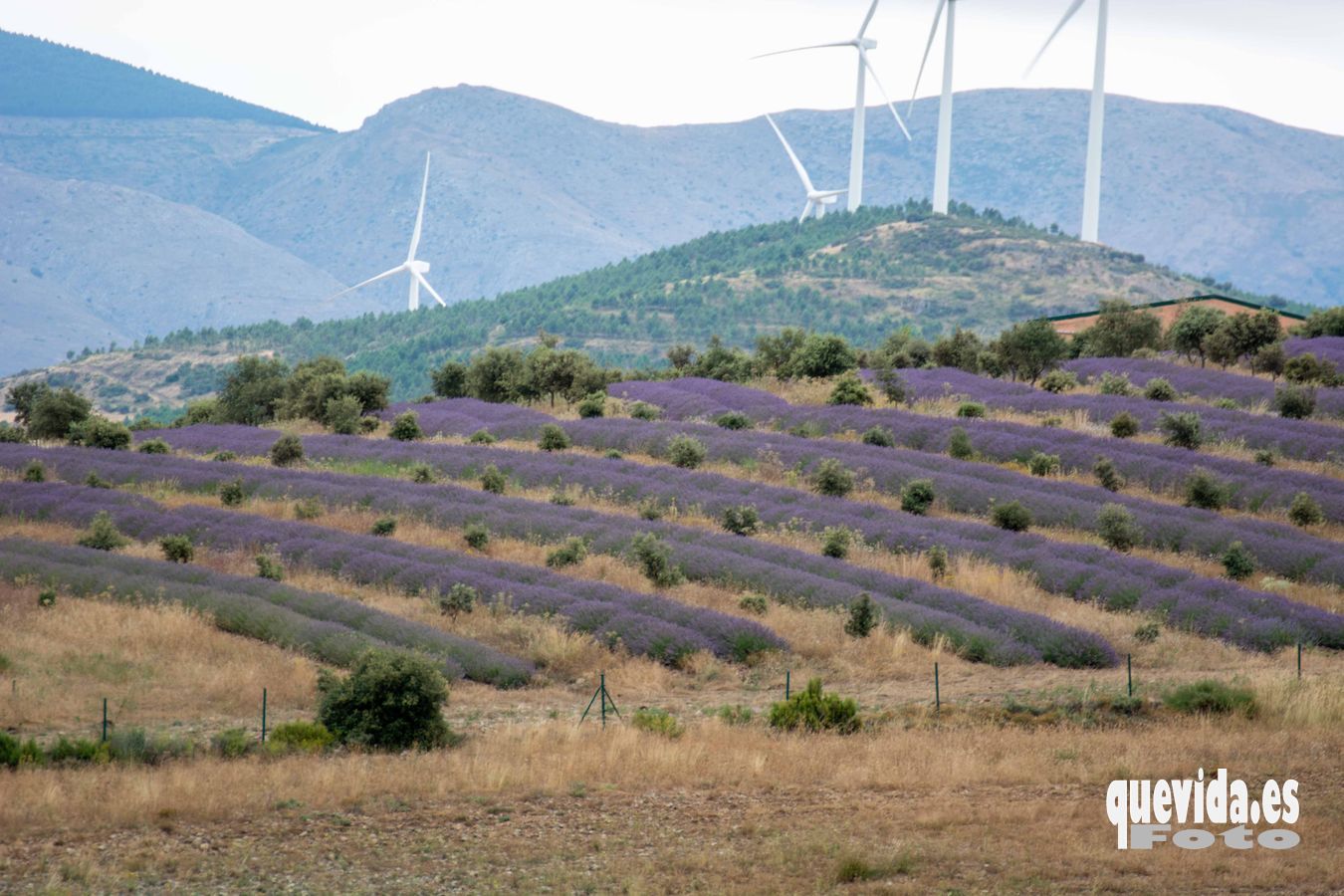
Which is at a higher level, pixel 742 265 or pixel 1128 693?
pixel 742 265

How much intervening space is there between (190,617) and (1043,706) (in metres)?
15.3

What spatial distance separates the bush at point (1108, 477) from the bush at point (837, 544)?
9.06 m

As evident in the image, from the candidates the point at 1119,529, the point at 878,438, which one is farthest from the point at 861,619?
the point at 878,438

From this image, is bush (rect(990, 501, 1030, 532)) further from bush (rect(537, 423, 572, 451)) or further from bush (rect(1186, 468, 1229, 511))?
bush (rect(537, 423, 572, 451))

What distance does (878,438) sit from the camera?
139ft

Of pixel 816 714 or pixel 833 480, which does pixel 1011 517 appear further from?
pixel 816 714

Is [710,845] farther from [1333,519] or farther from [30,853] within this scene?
[1333,519]

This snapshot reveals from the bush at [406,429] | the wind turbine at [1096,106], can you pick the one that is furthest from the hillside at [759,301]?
the bush at [406,429]

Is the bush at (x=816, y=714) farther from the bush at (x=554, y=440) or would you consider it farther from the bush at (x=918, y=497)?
the bush at (x=554, y=440)

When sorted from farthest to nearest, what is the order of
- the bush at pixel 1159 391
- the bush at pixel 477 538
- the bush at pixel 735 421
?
the bush at pixel 1159 391 < the bush at pixel 735 421 < the bush at pixel 477 538

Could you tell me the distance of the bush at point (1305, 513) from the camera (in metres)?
33.4

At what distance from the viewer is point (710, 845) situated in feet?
51.3

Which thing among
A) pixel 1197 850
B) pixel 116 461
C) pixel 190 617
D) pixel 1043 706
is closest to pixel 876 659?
pixel 1043 706

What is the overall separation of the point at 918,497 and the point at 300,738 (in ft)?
65.2
